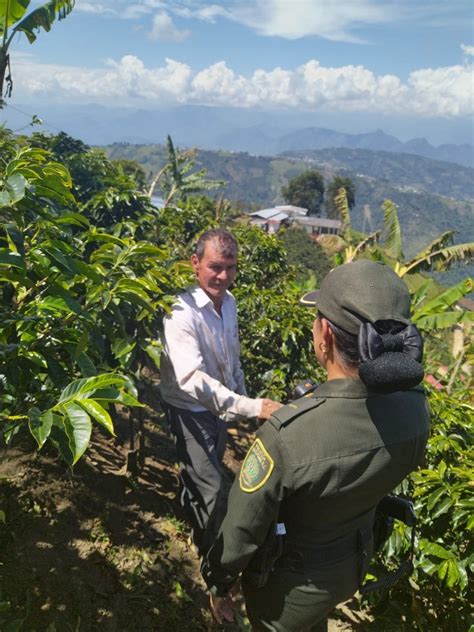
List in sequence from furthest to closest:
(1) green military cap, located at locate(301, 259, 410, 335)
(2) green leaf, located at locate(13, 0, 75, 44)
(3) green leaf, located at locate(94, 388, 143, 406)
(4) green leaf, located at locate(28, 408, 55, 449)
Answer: (2) green leaf, located at locate(13, 0, 75, 44) → (1) green military cap, located at locate(301, 259, 410, 335) → (3) green leaf, located at locate(94, 388, 143, 406) → (4) green leaf, located at locate(28, 408, 55, 449)

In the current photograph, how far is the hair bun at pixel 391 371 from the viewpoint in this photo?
5.33 feet

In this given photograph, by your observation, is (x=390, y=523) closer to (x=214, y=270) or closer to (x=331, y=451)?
(x=331, y=451)

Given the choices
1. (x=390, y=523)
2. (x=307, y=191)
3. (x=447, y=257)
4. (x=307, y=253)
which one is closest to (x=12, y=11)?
(x=390, y=523)

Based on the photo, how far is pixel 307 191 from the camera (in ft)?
309

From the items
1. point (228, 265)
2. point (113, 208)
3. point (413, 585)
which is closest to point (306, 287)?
point (113, 208)

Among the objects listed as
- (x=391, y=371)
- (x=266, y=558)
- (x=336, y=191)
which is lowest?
(x=266, y=558)

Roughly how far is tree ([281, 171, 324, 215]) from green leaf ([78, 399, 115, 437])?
92701 mm

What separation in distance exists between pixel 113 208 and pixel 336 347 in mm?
5831

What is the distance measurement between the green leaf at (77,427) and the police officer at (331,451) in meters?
0.76

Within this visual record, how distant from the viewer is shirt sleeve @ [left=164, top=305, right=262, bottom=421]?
3.16 meters

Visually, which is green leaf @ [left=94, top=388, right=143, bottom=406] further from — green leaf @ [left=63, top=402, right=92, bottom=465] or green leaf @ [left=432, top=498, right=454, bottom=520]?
green leaf @ [left=432, top=498, right=454, bottom=520]

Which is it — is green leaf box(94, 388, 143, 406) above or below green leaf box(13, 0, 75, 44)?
below

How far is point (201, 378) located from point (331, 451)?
1.48 meters

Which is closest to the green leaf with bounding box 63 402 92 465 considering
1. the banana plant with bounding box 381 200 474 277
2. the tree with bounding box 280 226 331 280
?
the banana plant with bounding box 381 200 474 277
